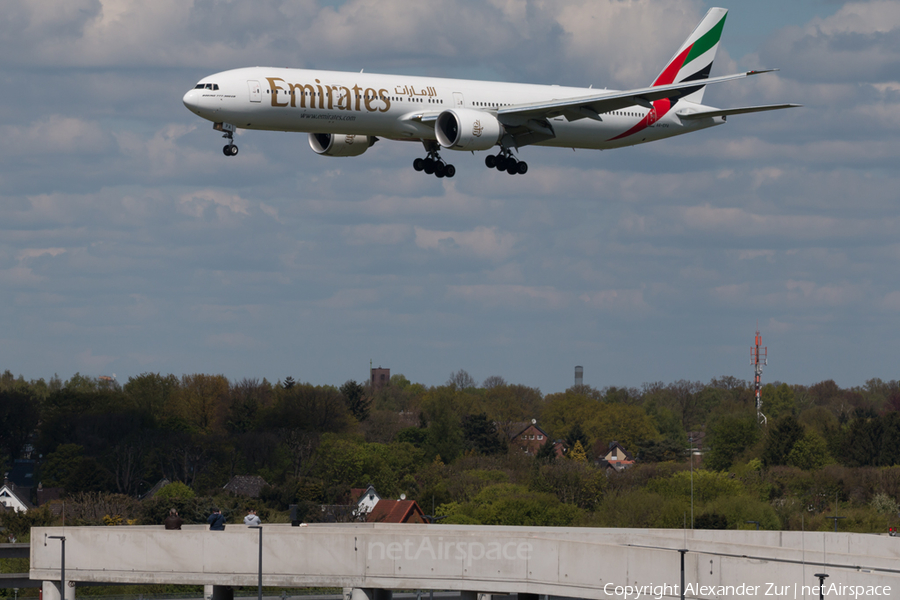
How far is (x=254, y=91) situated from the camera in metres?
49.1

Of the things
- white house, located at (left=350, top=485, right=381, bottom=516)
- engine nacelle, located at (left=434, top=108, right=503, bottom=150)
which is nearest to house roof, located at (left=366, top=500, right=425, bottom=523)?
white house, located at (left=350, top=485, right=381, bottom=516)

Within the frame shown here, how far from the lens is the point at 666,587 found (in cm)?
3384

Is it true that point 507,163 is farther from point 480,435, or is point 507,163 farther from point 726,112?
point 480,435

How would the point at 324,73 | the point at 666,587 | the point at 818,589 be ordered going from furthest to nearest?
1. the point at 324,73
2. the point at 666,587
3. the point at 818,589

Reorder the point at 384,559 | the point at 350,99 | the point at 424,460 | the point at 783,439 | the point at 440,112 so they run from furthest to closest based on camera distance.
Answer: the point at 424,460, the point at 783,439, the point at 440,112, the point at 350,99, the point at 384,559

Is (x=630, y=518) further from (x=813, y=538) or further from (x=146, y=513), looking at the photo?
(x=813, y=538)

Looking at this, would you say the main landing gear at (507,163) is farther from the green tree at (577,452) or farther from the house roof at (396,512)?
the green tree at (577,452)

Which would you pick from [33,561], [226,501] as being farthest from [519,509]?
[33,561]

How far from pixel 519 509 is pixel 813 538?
60209 millimetres

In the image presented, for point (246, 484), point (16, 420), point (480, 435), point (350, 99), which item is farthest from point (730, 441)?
point (350, 99)

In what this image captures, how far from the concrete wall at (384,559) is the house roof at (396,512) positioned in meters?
80.7

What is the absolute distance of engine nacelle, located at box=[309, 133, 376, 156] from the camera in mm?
57125

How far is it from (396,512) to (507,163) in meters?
70.5

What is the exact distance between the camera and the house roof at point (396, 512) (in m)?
121
